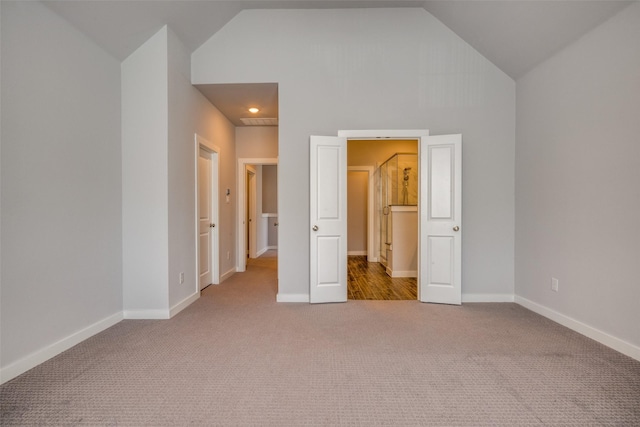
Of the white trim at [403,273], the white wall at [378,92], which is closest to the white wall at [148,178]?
the white wall at [378,92]

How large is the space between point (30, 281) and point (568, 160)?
465 centimetres

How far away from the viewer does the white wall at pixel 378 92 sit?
3623 mm

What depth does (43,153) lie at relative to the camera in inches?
86.1

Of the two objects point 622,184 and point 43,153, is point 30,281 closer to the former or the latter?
point 43,153

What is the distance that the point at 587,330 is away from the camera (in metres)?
2.61

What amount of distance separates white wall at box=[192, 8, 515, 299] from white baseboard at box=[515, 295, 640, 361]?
41 cm

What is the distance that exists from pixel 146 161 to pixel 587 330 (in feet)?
14.7

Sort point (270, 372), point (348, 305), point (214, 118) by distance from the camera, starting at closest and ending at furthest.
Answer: point (270, 372) → point (348, 305) → point (214, 118)

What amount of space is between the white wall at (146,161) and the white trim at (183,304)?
11 centimetres

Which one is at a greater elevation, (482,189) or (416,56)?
(416,56)

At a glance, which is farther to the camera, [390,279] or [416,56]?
[390,279]

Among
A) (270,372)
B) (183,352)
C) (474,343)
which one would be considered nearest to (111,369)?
(183,352)

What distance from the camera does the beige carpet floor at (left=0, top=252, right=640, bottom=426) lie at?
1597mm

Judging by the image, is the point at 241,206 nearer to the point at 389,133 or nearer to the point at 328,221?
the point at 328,221
